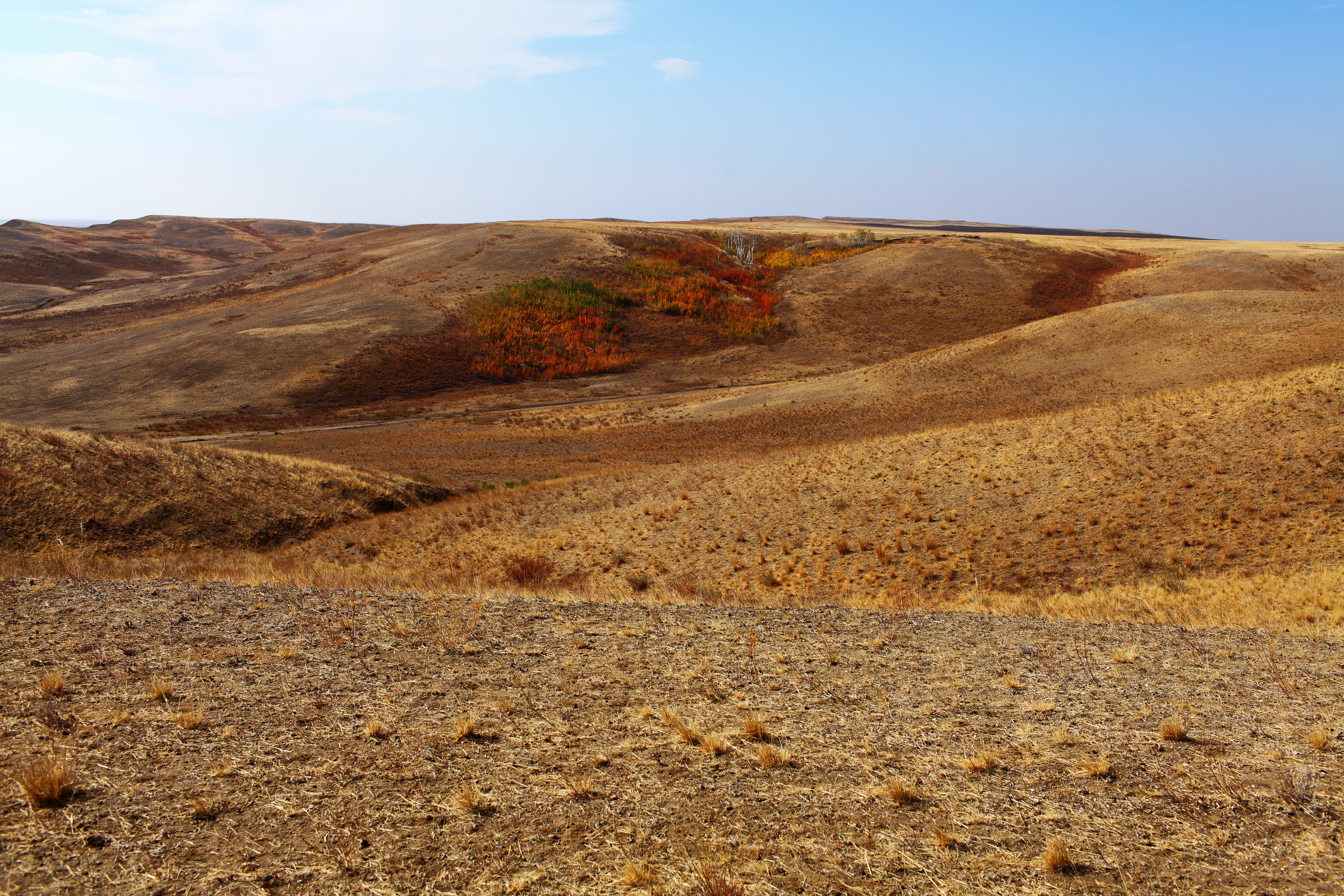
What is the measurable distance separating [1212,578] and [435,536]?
17.4 meters

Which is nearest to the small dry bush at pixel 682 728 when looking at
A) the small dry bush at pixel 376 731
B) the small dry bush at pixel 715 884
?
the small dry bush at pixel 715 884

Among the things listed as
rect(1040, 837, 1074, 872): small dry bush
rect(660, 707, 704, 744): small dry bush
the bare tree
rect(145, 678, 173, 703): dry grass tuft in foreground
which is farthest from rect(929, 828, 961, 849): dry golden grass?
the bare tree

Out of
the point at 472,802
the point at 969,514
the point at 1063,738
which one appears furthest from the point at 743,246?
the point at 472,802

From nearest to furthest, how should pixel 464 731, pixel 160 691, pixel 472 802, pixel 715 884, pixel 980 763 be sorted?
1. pixel 715 884
2. pixel 472 802
3. pixel 980 763
4. pixel 464 731
5. pixel 160 691

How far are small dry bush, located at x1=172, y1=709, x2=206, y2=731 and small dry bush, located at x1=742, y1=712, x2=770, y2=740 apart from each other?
15.1 feet

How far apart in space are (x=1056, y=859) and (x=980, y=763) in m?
1.26

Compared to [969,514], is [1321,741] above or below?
above

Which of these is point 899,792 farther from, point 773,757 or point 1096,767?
point 1096,767

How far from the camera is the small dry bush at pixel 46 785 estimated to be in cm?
468

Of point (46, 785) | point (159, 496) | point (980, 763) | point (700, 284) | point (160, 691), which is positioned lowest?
point (159, 496)

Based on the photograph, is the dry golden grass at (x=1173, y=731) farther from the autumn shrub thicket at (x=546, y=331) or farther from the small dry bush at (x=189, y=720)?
the autumn shrub thicket at (x=546, y=331)

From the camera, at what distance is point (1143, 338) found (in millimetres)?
34594

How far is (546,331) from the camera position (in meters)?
54.5

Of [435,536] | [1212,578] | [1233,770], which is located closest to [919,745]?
[1233,770]
